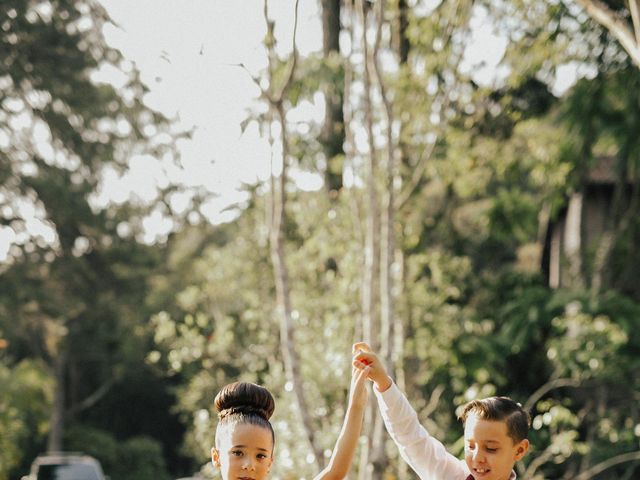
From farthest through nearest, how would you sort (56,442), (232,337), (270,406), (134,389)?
(134,389)
(56,442)
(232,337)
(270,406)

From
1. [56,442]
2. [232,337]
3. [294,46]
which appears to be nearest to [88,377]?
[56,442]

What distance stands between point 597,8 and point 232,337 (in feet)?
23.9

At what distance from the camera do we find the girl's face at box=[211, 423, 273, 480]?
311 centimetres

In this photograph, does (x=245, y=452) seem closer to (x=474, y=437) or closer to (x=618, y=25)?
(x=474, y=437)

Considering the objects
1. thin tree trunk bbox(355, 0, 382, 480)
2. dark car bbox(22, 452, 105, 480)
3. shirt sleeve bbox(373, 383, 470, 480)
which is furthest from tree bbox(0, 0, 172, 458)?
shirt sleeve bbox(373, 383, 470, 480)

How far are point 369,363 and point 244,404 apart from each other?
0.40 metres

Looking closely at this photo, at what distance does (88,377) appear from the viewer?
35.7 m

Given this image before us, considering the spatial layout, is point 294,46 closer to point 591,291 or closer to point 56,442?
point 591,291

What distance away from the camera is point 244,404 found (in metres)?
3.24

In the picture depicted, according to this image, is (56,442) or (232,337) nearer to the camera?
(232,337)

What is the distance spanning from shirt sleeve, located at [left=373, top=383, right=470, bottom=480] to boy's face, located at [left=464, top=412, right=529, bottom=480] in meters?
0.13

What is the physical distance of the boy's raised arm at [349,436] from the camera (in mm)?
3211

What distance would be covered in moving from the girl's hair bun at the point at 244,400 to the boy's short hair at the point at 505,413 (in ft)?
2.57

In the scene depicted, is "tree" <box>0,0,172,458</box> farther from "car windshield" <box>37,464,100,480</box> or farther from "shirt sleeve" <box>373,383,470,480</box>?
"shirt sleeve" <box>373,383,470,480</box>
